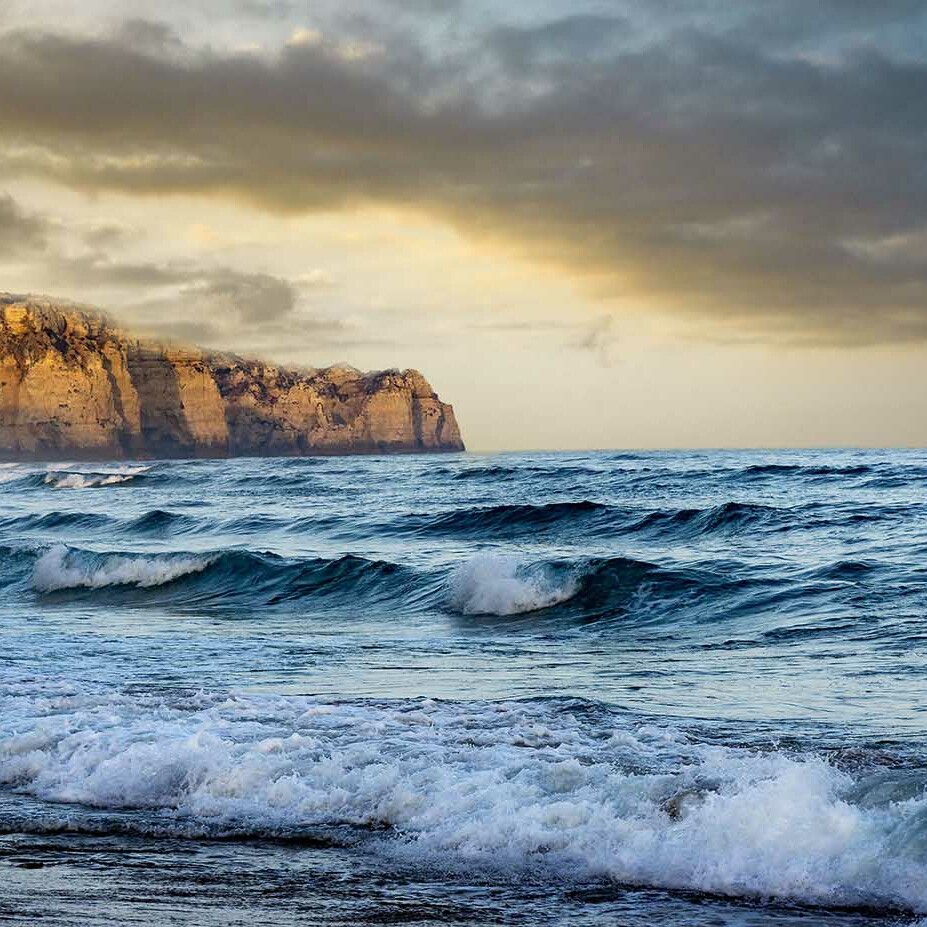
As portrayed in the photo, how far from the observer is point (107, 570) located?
20.4 metres

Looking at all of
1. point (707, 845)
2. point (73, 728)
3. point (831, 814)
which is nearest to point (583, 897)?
point (707, 845)

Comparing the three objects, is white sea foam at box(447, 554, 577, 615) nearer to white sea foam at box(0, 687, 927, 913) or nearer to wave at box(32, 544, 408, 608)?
wave at box(32, 544, 408, 608)

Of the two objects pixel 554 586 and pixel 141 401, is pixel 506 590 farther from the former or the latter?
pixel 141 401

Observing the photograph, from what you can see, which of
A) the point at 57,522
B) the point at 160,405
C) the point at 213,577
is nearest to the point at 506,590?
the point at 213,577

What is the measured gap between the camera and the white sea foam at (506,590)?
601 inches

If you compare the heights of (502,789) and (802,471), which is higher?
(802,471)

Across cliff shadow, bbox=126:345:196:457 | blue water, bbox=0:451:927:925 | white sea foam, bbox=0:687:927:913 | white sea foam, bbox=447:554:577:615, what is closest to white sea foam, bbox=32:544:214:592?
blue water, bbox=0:451:927:925

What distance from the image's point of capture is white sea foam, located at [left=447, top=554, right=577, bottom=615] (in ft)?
50.1

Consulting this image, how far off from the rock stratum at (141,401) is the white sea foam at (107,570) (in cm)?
13223

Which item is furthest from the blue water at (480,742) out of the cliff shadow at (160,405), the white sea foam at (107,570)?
the cliff shadow at (160,405)

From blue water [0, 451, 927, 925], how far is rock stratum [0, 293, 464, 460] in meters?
136

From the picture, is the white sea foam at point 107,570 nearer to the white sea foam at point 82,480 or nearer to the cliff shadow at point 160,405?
the white sea foam at point 82,480

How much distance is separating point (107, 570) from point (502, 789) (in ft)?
52.1

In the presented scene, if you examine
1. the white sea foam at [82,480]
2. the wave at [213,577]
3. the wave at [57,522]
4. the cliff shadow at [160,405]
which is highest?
the cliff shadow at [160,405]
